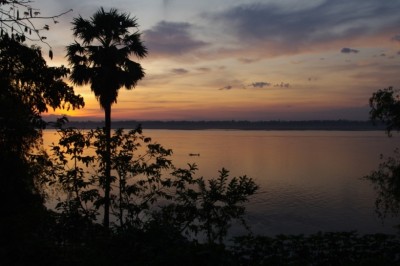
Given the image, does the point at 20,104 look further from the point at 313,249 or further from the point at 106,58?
the point at 106,58

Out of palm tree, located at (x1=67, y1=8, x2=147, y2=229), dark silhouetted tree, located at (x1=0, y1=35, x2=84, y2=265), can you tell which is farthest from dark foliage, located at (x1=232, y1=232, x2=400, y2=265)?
palm tree, located at (x1=67, y1=8, x2=147, y2=229)

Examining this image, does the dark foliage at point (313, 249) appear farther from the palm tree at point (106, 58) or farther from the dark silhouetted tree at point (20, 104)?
the palm tree at point (106, 58)

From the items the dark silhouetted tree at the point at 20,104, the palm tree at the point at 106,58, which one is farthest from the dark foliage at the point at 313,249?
the palm tree at the point at 106,58

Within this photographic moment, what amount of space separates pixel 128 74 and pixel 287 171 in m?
60.8

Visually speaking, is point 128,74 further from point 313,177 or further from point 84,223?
point 313,177

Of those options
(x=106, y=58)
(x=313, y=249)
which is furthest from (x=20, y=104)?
(x=106, y=58)

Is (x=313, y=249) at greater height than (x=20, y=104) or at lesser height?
lesser

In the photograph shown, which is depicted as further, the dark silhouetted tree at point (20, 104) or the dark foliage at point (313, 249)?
the dark foliage at point (313, 249)

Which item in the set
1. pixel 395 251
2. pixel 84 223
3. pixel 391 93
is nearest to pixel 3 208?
pixel 84 223

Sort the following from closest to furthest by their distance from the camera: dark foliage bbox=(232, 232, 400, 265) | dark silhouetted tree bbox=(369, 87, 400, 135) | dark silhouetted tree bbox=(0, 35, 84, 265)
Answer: dark silhouetted tree bbox=(0, 35, 84, 265)
dark foliage bbox=(232, 232, 400, 265)
dark silhouetted tree bbox=(369, 87, 400, 135)

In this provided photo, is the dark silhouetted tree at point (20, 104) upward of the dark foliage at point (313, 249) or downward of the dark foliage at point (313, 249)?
upward

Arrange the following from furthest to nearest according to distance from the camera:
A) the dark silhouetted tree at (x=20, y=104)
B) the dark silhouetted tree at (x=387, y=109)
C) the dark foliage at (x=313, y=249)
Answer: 1. the dark silhouetted tree at (x=387, y=109)
2. the dark foliage at (x=313, y=249)
3. the dark silhouetted tree at (x=20, y=104)

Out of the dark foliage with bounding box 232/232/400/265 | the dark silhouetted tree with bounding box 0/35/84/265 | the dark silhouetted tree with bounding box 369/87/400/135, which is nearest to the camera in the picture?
the dark silhouetted tree with bounding box 0/35/84/265

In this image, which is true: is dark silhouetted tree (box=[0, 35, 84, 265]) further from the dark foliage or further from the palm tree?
the palm tree
